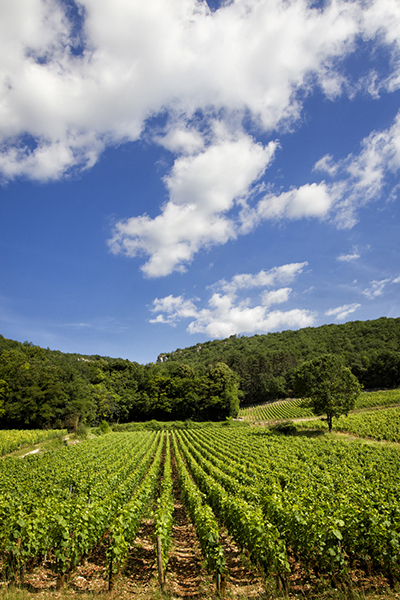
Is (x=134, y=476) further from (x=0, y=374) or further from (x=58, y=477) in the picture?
(x=0, y=374)

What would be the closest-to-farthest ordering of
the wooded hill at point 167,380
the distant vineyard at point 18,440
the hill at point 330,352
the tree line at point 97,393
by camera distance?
1. the distant vineyard at point 18,440
2. the tree line at point 97,393
3. the wooded hill at point 167,380
4. the hill at point 330,352

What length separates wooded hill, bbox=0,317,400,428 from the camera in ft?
163

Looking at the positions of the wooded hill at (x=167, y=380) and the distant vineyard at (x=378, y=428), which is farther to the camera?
the wooded hill at (x=167, y=380)

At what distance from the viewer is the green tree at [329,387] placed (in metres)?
33.6

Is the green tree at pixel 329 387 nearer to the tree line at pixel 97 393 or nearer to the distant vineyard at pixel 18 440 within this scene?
the distant vineyard at pixel 18 440

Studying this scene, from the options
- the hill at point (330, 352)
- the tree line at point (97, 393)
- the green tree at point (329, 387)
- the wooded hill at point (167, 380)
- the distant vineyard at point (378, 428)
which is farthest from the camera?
the hill at point (330, 352)

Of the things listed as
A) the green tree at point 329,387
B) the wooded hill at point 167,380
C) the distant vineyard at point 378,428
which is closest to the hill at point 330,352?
the wooded hill at point 167,380

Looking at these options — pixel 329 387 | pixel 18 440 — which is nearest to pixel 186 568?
pixel 329 387

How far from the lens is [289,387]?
101 m

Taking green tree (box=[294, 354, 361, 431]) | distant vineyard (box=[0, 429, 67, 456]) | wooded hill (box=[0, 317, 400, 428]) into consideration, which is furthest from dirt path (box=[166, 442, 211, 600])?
wooded hill (box=[0, 317, 400, 428])

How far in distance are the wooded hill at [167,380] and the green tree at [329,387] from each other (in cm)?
3957

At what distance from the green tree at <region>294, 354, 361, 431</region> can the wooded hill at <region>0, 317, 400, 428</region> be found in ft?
130

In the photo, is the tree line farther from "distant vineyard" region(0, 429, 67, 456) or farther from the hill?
the hill

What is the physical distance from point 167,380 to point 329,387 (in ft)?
174
